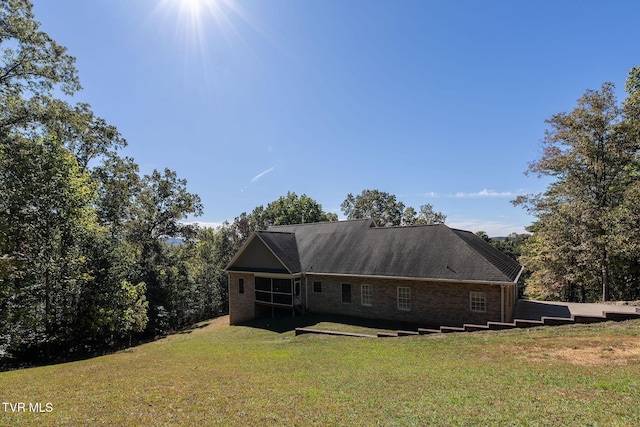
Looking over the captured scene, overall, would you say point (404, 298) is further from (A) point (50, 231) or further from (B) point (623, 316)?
(A) point (50, 231)

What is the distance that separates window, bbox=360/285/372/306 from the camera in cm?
1955

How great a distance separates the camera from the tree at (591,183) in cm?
1923

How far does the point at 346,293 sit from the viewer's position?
20516 mm

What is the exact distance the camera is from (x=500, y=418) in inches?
214

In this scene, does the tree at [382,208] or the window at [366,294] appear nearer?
the window at [366,294]

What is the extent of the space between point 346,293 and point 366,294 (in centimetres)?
145

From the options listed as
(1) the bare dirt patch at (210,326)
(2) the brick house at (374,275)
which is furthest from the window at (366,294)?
→ (1) the bare dirt patch at (210,326)

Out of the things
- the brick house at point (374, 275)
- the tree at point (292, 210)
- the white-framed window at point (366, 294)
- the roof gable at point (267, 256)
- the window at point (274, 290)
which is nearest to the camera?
the brick house at point (374, 275)

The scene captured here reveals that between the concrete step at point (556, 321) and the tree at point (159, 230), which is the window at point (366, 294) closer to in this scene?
the concrete step at point (556, 321)

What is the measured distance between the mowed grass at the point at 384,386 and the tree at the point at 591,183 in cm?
1124

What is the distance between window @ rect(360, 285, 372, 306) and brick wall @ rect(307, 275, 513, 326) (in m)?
0.19

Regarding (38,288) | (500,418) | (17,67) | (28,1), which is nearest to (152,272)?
(38,288)

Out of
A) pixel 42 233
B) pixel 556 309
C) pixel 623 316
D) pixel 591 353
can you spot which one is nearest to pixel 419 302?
pixel 556 309

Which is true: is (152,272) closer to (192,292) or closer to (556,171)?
(192,292)
